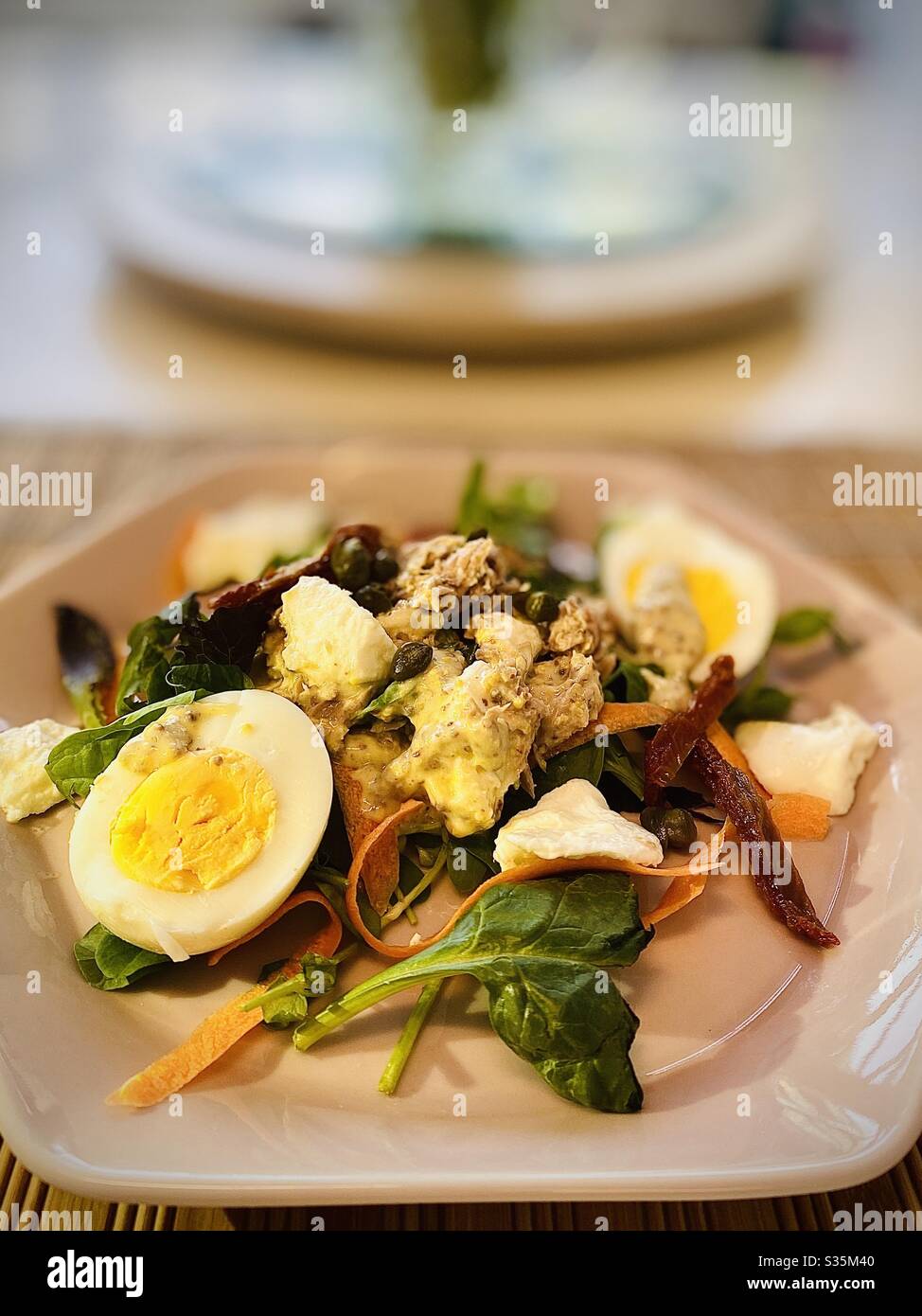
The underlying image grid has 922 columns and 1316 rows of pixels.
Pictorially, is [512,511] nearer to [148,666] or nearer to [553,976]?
[148,666]

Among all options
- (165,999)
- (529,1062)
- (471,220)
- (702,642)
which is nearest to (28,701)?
(165,999)

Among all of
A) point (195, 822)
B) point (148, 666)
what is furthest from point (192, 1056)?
point (148, 666)

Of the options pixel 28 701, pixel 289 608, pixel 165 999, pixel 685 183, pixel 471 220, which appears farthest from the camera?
pixel 685 183

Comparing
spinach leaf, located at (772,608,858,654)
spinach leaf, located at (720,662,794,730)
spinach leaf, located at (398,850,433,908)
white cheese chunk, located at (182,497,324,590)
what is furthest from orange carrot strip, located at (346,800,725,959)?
white cheese chunk, located at (182,497,324,590)

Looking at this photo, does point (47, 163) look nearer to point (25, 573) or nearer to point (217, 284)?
point (217, 284)

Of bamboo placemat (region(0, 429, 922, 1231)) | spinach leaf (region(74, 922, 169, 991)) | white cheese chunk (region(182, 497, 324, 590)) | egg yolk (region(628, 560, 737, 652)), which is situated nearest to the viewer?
bamboo placemat (region(0, 429, 922, 1231))

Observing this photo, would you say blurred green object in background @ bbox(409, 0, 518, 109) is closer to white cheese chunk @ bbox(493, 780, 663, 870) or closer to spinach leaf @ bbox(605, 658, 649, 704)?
spinach leaf @ bbox(605, 658, 649, 704)

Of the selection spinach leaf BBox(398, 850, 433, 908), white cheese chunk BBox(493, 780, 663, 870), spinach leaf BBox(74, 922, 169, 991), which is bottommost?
spinach leaf BBox(74, 922, 169, 991)
